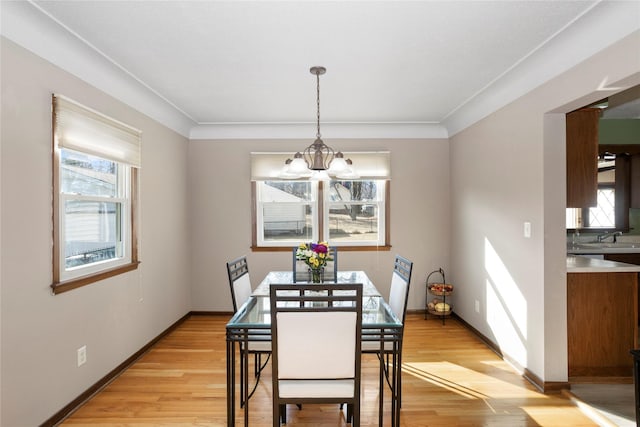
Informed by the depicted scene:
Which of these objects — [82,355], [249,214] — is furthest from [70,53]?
[249,214]

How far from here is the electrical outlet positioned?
267cm

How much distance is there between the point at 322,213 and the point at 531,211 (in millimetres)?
2571

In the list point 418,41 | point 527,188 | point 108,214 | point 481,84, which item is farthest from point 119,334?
point 481,84

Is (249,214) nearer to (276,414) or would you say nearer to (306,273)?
(306,273)

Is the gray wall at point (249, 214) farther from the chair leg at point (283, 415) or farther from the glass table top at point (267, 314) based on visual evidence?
the chair leg at point (283, 415)

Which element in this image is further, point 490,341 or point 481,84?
point 490,341

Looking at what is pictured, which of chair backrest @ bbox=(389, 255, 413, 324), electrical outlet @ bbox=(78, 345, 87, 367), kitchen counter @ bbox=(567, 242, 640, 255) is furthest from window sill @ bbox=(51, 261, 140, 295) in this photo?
kitchen counter @ bbox=(567, 242, 640, 255)

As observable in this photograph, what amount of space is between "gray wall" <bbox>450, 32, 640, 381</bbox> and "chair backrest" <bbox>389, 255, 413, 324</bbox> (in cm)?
102

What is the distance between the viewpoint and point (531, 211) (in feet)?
9.86

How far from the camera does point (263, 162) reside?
4.86m

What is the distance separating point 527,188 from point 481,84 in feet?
3.37

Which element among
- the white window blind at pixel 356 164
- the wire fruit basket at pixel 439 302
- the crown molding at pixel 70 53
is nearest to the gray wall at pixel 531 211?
the wire fruit basket at pixel 439 302

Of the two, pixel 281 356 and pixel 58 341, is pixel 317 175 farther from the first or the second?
pixel 58 341

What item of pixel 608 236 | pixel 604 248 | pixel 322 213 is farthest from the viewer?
pixel 322 213
